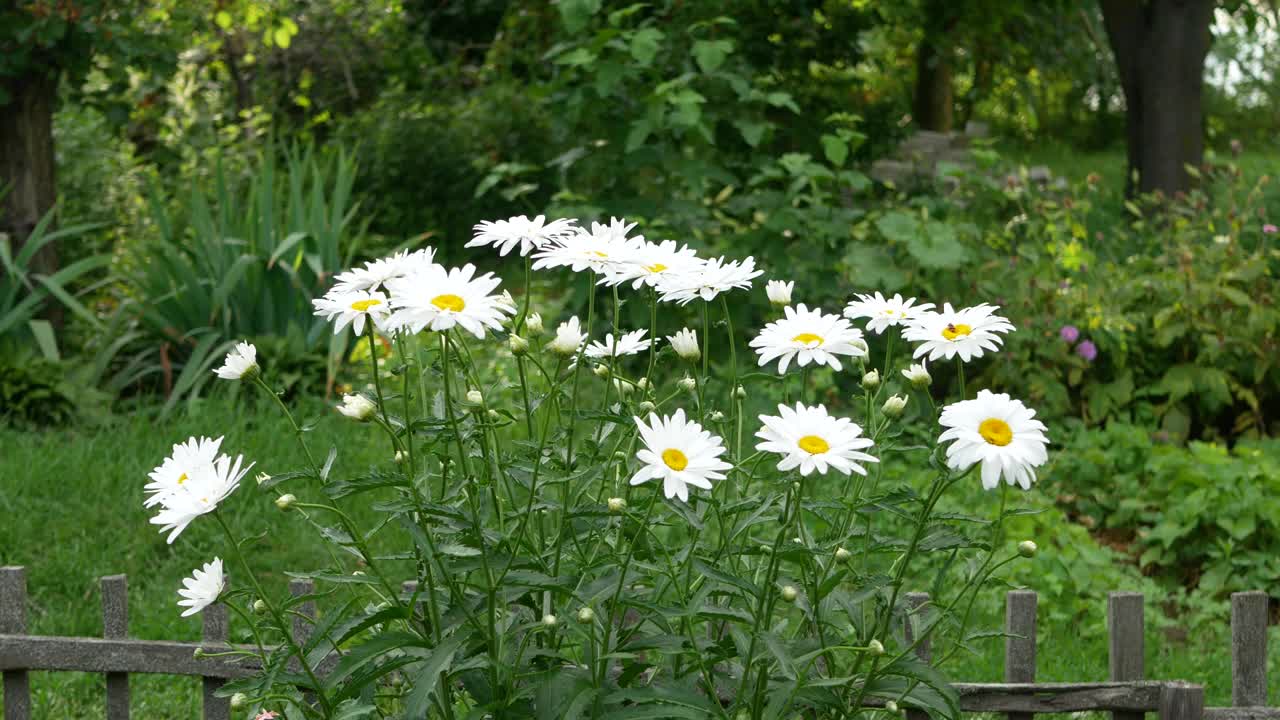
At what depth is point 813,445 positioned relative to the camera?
145cm

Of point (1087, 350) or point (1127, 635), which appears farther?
point (1087, 350)

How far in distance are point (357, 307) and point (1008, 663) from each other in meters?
1.39

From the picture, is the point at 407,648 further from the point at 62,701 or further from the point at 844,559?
the point at 62,701

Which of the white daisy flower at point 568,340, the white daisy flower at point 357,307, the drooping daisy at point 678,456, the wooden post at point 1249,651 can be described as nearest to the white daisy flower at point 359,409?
the white daisy flower at point 357,307

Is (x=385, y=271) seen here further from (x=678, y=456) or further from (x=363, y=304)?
(x=678, y=456)

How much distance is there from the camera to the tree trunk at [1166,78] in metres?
7.76

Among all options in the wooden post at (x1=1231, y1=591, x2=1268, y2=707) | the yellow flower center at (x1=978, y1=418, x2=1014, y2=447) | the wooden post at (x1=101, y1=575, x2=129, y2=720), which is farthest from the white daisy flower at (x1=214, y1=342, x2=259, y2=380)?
the wooden post at (x1=1231, y1=591, x2=1268, y2=707)

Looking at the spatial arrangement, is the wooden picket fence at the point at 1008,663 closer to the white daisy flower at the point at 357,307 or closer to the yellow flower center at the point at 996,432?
the yellow flower center at the point at 996,432

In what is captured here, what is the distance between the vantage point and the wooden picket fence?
219 cm

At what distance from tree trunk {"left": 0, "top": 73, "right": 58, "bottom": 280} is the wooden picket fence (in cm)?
335

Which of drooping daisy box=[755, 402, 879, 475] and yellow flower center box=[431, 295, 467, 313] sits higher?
yellow flower center box=[431, 295, 467, 313]

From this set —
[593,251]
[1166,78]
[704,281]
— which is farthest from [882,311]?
[1166,78]

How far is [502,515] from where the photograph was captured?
1603mm

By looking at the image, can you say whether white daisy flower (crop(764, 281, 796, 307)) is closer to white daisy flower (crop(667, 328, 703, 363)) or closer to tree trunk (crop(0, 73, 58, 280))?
white daisy flower (crop(667, 328, 703, 363))
